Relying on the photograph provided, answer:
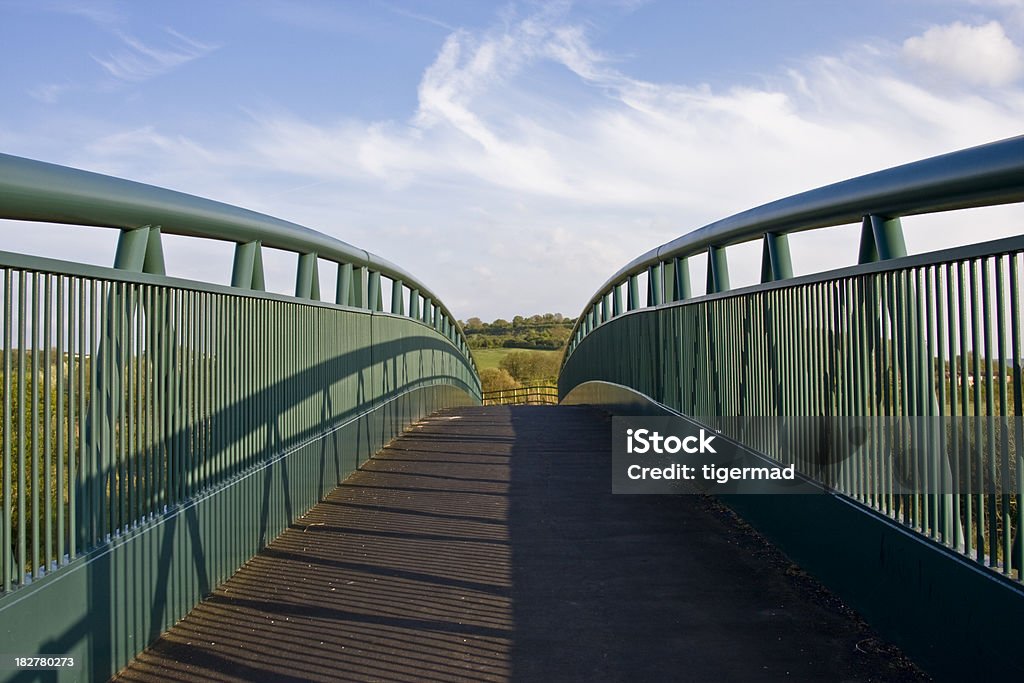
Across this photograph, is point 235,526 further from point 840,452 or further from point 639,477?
point 639,477

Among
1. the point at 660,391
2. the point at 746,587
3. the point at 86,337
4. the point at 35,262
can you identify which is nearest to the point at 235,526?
the point at 86,337

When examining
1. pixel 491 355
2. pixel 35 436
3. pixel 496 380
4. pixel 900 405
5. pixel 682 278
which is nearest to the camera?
pixel 35 436

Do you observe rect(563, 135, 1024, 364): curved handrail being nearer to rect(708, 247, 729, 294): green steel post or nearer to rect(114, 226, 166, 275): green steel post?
rect(708, 247, 729, 294): green steel post

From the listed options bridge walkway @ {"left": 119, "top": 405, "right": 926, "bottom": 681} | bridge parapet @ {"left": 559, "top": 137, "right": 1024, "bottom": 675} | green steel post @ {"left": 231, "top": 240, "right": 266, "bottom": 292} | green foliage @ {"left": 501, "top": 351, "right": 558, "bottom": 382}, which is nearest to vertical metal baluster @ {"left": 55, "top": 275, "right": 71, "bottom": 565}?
bridge walkway @ {"left": 119, "top": 405, "right": 926, "bottom": 681}

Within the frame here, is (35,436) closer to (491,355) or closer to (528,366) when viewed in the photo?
(528,366)

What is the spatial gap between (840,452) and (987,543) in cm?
168

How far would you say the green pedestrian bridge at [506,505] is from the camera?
429 centimetres

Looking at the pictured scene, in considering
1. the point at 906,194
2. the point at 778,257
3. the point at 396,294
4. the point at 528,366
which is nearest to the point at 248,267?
the point at 778,257

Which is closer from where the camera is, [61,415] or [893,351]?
[61,415]

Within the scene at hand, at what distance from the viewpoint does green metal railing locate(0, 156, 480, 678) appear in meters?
4.25

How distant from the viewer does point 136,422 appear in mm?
5312

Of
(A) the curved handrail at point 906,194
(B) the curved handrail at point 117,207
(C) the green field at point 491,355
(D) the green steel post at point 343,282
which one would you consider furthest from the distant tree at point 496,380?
(B) the curved handrail at point 117,207

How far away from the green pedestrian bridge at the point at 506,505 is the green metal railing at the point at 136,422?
0.06ft

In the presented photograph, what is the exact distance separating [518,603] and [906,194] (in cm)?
325
